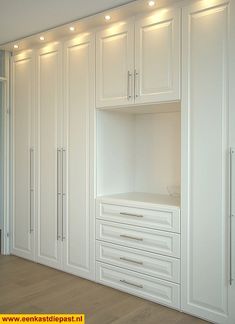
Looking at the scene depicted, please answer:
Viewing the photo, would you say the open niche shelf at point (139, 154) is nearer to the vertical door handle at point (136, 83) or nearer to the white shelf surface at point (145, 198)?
the white shelf surface at point (145, 198)

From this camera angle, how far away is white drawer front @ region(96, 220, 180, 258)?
2885 mm

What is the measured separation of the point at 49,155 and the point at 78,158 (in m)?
0.48

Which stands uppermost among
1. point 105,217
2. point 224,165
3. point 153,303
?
point 224,165

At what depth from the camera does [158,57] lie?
2951 millimetres

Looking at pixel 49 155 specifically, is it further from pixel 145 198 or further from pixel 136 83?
pixel 136 83

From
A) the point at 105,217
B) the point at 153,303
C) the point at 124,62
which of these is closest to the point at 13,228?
the point at 105,217

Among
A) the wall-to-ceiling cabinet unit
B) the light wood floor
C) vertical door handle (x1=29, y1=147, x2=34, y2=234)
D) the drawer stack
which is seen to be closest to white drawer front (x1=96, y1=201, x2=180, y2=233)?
the drawer stack

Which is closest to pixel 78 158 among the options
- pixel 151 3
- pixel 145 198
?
pixel 145 198

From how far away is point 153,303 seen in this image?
3.00 m

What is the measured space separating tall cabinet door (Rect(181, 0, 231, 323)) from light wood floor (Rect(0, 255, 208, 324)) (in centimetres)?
30

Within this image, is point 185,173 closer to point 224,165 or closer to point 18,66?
point 224,165

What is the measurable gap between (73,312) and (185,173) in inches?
56.5

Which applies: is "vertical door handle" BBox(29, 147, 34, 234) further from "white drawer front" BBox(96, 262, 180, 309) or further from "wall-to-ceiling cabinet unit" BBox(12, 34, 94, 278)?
"white drawer front" BBox(96, 262, 180, 309)

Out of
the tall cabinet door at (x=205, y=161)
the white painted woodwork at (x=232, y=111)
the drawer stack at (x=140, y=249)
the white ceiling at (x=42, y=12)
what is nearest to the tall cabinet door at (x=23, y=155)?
the white ceiling at (x=42, y=12)
